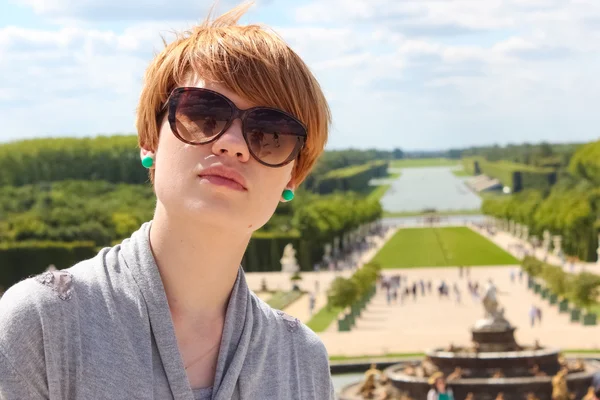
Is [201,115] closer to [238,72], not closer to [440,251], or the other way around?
[238,72]

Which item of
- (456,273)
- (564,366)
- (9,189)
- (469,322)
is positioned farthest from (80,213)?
(564,366)

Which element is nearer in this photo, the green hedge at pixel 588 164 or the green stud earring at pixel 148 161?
the green stud earring at pixel 148 161

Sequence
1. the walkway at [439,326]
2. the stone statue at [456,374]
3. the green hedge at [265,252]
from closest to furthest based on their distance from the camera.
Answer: the stone statue at [456,374] < the walkway at [439,326] < the green hedge at [265,252]

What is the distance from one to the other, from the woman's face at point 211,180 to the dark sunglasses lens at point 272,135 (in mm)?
14

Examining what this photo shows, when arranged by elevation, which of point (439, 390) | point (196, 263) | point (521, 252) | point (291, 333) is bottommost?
point (521, 252)

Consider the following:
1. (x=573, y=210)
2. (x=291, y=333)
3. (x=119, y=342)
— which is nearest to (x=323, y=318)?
(x=291, y=333)

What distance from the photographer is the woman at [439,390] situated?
11.4 m

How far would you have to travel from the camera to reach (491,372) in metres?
16.1

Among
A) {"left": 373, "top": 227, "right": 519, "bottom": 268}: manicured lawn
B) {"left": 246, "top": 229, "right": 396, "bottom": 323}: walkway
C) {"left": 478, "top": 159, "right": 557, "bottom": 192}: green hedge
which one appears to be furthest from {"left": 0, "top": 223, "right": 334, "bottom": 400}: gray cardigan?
{"left": 478, "top": 159, "right": 557, "bottom": 192}: green hedge

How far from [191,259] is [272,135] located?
0.21m

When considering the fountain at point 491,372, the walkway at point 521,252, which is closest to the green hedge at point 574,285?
the walkway at point 521,252

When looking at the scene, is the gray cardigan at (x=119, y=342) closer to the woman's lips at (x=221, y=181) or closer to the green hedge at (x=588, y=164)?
the woman's lips at (x=221, y=181)

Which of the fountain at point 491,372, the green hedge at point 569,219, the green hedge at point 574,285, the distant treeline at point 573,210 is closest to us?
the fountain at point 491,372

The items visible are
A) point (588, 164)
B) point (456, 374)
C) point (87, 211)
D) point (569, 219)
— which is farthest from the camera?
point (588, 164)
